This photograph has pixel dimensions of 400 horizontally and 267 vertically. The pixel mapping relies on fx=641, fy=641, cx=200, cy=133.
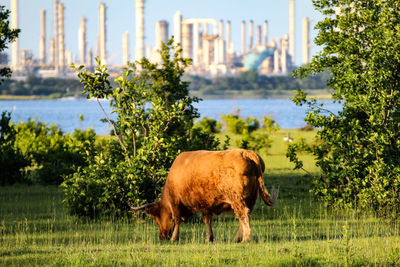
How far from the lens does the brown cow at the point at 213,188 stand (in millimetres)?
9758

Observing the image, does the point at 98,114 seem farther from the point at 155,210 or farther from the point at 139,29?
the point at 155,210

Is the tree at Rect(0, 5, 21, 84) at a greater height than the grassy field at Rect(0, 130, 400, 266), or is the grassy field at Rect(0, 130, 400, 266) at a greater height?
the tree at Rect(0, 5, 21, 84)

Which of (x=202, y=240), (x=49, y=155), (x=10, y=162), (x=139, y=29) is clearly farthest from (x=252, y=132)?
(x=139, y=29)

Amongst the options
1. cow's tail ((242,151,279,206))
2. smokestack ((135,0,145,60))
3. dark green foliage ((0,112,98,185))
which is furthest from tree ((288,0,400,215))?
smokestack ((135,0,145,60))

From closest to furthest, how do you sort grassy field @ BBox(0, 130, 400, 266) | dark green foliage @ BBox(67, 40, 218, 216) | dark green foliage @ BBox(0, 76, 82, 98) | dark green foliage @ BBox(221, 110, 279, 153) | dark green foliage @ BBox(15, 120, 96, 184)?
grassy field @ BBox(0, 130, 400, 266) < dark green foliage @ BBox(67, 40, 218, 216) < dark green foliage @ BBox(15, 120, 96, 184) < dark green foliage @ BBox(221, 110, 279, 153) < dark green foliage @ BBox(0, 76, 82, 98)

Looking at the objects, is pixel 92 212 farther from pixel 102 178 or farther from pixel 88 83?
pixel 88 83

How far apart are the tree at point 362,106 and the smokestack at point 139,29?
17800 cm

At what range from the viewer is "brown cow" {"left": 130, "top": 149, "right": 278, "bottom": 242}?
9758mm

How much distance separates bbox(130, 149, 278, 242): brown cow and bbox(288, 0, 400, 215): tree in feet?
12.9

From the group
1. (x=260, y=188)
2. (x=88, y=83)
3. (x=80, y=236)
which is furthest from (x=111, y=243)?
(x=88, y=83)

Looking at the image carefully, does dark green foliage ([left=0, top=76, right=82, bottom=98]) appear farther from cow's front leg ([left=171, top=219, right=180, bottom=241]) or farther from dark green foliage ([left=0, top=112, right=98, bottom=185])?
cow's front leg ([left=171, top=219, right=180, bottom=241])

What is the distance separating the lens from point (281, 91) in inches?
7603

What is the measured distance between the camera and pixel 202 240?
34.0 feet

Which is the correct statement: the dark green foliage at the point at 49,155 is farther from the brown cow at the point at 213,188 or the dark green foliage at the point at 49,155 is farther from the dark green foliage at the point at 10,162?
the brown cow at the point at 213,188
